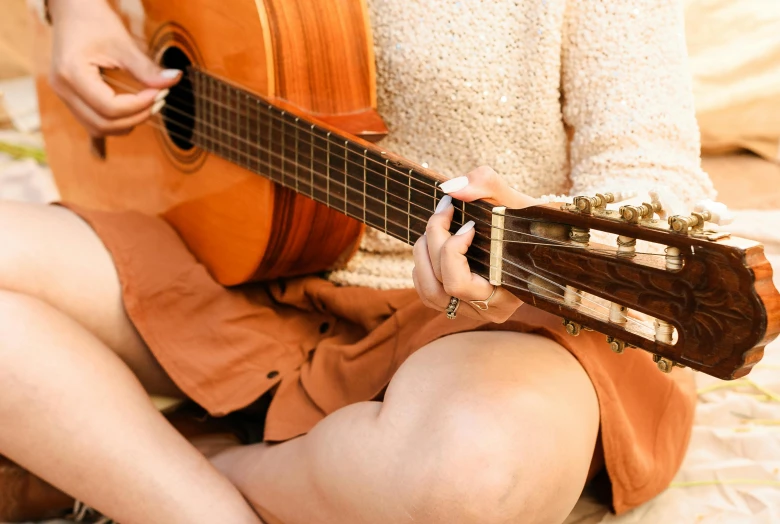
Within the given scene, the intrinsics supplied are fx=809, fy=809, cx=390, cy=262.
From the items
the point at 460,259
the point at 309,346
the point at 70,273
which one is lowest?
the point at 309,346

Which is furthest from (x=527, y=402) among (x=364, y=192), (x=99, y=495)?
(x=99, y=495)

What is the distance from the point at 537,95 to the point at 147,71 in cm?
50

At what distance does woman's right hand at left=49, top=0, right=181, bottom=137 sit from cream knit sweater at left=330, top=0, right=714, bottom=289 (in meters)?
0.30

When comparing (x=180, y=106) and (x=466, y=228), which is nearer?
(x=466, y=228)

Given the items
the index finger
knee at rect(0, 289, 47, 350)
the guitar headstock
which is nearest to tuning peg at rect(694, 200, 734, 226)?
the guitar headstock

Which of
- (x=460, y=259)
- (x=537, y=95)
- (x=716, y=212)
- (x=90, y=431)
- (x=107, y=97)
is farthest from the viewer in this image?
(x=107, y=97)

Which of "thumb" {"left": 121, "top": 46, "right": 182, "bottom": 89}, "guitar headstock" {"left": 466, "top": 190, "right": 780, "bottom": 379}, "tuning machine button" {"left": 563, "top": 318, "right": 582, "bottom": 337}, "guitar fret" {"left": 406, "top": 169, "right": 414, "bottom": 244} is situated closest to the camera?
"guitar headstock" {"left": 466, "top": 190, "right": 780, "bottom": 379}

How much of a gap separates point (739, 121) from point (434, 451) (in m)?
0.99

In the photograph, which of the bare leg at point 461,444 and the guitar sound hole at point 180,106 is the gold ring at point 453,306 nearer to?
the bare leg at point 461,444

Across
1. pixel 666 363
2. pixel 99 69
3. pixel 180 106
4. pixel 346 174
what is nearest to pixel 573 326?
pixel 666 363

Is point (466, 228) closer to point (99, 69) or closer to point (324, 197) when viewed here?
point (324, 197)

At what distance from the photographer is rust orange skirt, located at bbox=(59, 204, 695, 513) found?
0.75m

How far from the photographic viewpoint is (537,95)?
0.87m

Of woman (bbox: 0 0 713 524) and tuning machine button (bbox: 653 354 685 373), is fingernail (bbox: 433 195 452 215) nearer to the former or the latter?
woman (bbox: 0 0 713 524)
